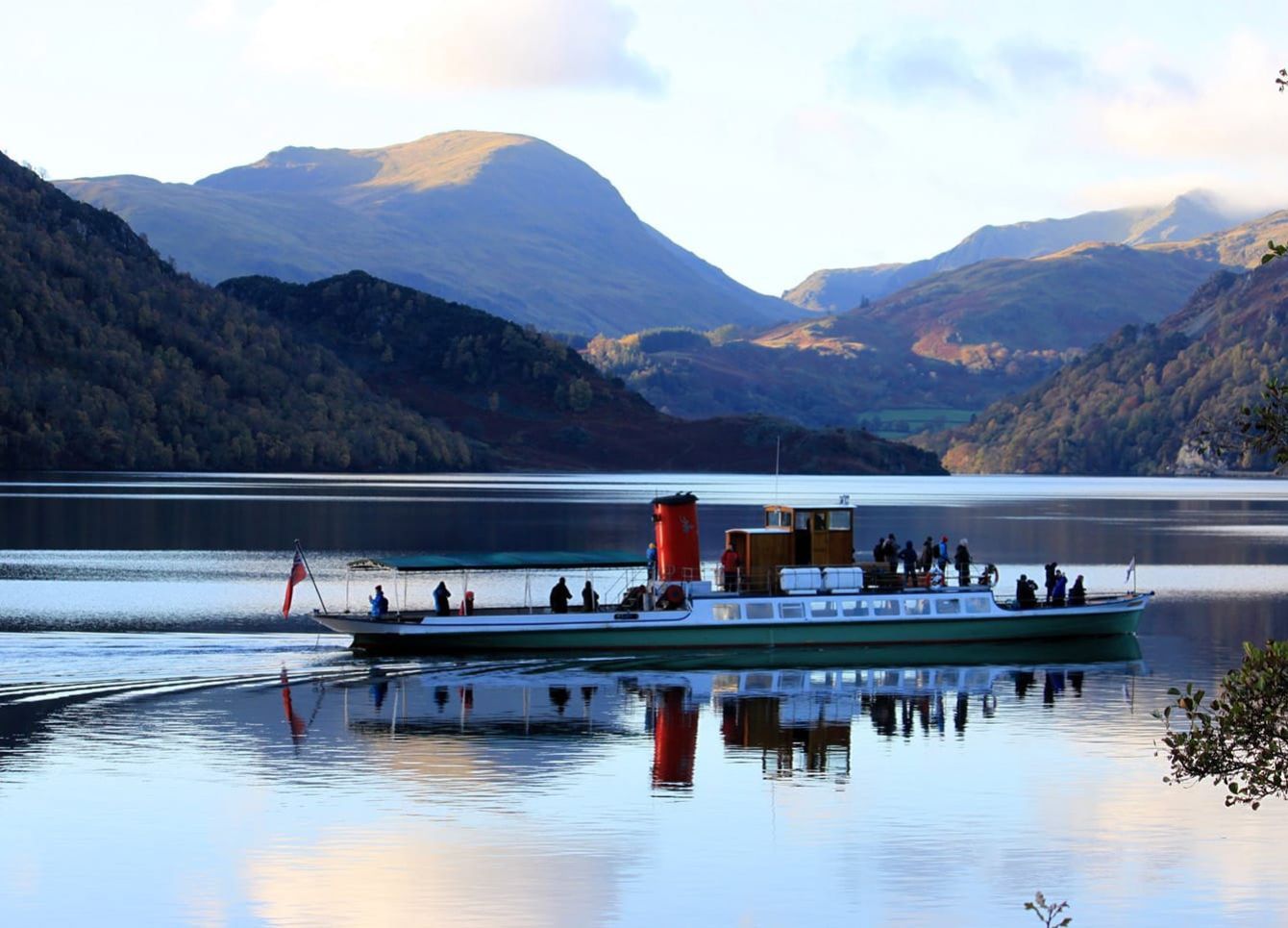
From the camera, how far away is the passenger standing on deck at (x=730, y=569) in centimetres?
7200

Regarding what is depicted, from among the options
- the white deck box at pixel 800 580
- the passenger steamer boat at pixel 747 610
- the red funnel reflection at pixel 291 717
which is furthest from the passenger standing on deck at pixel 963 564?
the red funnel reflection at pixel 291 717

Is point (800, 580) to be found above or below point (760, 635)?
above

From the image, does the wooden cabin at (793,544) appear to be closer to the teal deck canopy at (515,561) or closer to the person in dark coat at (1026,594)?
the teal deck canopy at (515,561)

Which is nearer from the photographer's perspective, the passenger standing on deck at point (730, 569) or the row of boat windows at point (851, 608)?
the row of boat windows at point (851, 608)

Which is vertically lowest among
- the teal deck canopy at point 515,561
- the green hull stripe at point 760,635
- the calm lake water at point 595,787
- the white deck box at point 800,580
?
the calm lake water at point 595,787

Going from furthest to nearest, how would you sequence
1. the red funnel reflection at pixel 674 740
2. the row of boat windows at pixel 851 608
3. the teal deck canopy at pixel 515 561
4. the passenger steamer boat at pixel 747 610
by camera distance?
the row of boat windows at pixel 851 608
the teal deck canopy at pixel 515 561
the passenger steamer boat at pixel 747 610
the red funnel reflection at pixel 674 740

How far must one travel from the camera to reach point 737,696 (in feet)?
197

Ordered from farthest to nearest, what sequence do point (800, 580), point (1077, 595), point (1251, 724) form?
1. point (1077, 595)
2. point (800, 580)
3. point (1251, 724)

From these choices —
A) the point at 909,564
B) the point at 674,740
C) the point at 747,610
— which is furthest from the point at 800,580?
the point at 674,740

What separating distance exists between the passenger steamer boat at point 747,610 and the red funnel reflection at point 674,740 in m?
8.51

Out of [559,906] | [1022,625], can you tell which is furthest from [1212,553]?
[559,906]

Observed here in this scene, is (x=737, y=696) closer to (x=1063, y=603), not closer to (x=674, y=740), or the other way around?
(x=674, y=740)

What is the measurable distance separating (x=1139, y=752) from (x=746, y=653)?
73.9ft

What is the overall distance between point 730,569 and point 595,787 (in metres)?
28.5
